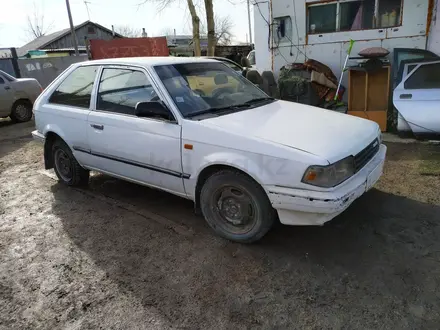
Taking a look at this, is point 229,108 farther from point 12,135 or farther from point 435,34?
point 12,135

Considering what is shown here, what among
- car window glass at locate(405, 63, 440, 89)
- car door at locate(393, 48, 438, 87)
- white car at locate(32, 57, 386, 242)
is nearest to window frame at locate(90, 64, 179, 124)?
white car at locate(32, 57, 386, 242)

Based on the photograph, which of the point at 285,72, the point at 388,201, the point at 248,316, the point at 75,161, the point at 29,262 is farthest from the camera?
the point at 285,72

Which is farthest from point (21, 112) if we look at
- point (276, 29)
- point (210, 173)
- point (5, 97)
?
point (210, 173)

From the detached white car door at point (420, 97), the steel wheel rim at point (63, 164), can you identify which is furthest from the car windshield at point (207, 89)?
the detached white car door at point (420, 97)

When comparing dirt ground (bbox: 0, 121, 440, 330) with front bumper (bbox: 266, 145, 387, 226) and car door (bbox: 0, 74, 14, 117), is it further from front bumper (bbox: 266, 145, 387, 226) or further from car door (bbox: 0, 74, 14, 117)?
car door (bbox: 0, 74, 14, 117)

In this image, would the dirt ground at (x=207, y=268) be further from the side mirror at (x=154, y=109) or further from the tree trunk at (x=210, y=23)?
the tree trunk at (x=210, y=23)

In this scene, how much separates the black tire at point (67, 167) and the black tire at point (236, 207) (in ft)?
6.98

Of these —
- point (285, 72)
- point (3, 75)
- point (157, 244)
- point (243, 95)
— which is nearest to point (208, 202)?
point (157, 244)

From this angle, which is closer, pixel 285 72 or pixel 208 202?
pixel 208 202

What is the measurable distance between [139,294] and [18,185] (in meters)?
3.46

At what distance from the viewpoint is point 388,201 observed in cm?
399

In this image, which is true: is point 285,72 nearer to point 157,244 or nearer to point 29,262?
point 157,244

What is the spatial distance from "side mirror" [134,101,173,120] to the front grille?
167cm

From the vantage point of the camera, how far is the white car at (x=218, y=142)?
110 inches
